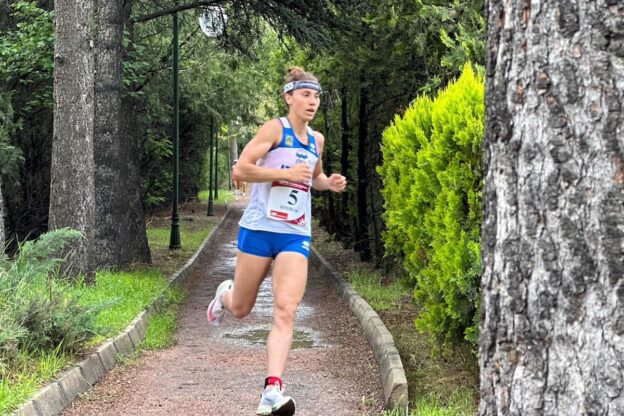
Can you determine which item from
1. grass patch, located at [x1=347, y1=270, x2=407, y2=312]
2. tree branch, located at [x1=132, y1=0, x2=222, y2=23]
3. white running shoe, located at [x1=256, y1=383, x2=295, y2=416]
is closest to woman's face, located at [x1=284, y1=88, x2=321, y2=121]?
white running shoe, located at [x1=256, y1=383, x2=295, y2=416]

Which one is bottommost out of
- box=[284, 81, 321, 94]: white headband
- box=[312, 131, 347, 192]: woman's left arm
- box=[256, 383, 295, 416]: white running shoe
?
box=[256, 383, 295, 416]: white running shoe

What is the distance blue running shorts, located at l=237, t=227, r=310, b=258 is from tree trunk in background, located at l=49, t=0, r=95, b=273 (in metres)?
5.59

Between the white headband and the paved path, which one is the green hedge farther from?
the white headband

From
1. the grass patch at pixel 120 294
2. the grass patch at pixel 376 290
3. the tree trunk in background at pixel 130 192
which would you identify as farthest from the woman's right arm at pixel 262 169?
the tree trunk in background at pixel 130 192

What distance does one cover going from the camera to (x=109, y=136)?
14.6 m

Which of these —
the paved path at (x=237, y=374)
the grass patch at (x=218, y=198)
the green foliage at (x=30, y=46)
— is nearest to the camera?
the paved path at (x=237, y=374)

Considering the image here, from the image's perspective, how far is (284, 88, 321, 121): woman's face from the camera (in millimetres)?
5996

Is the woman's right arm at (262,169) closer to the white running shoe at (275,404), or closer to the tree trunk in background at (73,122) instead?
the white running shoe at (275,404)

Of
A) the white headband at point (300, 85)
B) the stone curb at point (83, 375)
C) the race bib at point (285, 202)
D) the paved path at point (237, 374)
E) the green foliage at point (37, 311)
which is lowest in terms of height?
the paved path at point (237, 374)

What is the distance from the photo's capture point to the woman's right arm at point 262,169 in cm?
581

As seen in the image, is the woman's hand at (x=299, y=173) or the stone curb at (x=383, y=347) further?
the stone curb at (x=383, y=347)

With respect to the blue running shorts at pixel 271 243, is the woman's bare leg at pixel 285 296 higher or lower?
lower

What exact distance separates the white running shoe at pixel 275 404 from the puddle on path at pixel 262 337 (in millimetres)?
3632

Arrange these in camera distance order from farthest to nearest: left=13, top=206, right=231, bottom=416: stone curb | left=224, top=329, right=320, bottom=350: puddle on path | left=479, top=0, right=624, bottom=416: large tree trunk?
left=224, top=329, right=320, bottom=350: puddle on path < left=13, top=206, right=231, bottom=416: stone curb < left=479, top=0, right=624, bottom=416: large tree trunk
